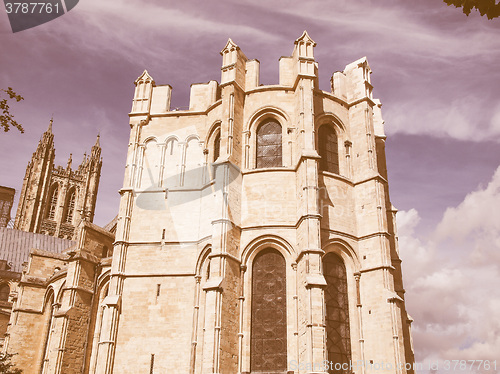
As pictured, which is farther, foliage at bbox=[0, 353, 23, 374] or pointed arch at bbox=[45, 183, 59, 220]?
pointed arch at bbox=[45, 183, 59, 220]

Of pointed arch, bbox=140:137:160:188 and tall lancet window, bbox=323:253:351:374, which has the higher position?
pointed arch, bbox=140:137:160:188

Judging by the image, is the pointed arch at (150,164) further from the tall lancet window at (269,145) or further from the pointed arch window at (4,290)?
the pointed arch window at (4,290)

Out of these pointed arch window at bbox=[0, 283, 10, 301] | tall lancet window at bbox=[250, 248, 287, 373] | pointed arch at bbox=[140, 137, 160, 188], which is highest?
pointed arch at bbox=[140, 137, 160, 188]

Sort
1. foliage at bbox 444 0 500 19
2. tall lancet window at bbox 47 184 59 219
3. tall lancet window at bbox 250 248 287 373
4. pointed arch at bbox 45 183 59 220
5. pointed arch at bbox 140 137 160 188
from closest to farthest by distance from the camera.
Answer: foliage at bbox 444 0 500 19, tall lancet window at bbox 250 248 287 373, pointed arch at bbox 140 137 160 188, pointed arch at bbox 45 183 59 220, tall lancet window at bbox 47 184 59 219

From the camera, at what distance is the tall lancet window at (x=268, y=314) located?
1680 centimetres

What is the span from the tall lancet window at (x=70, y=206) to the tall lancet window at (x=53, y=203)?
62.5 inches

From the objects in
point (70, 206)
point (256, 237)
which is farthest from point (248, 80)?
point (70, 206)

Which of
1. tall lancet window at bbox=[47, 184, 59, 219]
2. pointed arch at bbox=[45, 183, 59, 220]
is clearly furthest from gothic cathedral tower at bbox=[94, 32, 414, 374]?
tall lancet window at bbox=[47, 184, 59, 219]

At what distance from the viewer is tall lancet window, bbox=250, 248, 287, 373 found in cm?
1680

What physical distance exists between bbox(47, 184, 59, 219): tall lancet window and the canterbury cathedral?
43166 mm

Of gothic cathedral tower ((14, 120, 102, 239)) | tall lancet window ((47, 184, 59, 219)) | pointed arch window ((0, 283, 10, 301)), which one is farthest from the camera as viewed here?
tall lancet window ((47, 184, 59, 219))

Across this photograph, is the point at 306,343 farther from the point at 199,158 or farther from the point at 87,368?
the point at 87,368

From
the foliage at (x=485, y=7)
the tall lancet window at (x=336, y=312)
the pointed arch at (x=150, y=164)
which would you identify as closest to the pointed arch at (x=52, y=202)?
the pointed arch at (x=150, y=164)

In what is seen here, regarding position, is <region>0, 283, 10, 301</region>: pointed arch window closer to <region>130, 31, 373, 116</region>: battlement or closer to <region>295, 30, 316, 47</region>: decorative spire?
<region>130, 31, 373, 116</region>: battlement
